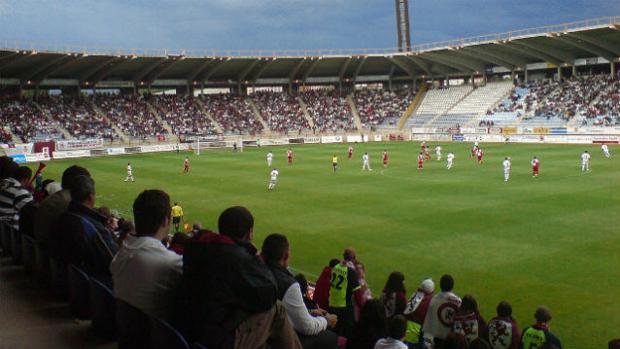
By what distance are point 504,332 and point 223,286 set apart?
501cm

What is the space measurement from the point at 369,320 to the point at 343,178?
2987 centimetres

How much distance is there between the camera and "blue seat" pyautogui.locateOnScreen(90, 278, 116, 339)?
610 centimetres

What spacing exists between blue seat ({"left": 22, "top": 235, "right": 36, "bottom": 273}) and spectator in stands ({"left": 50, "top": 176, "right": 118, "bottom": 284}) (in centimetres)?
248

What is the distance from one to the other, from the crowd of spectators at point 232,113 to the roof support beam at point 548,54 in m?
37.5

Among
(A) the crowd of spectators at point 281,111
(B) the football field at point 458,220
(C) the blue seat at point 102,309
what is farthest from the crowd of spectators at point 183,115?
(C) the blue seat at point 102,309

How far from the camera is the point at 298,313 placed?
528 cm

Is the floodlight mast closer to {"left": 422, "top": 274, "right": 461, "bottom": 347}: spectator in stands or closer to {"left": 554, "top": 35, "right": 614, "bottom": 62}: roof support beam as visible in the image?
{"left": 554, "top": 35, "right": 614, "bottom": 62}: roof support beam

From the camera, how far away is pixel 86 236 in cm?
647

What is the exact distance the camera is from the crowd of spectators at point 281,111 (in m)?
83.6

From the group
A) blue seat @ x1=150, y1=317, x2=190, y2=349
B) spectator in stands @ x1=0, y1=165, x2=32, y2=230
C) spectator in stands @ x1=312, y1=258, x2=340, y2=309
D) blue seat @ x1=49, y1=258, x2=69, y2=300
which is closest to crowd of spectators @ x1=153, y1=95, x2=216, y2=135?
spectator in stands @ x1=0, y1=165, x2=32, y2=230

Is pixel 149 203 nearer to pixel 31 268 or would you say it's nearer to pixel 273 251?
pixel 273 251

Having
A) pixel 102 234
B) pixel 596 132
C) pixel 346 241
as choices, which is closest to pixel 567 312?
pixel 346 241

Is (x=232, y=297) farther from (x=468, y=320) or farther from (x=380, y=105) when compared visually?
(x=380, y=105)

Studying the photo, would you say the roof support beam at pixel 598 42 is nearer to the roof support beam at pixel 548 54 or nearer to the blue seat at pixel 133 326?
the roof support beam at pixel 548 54
